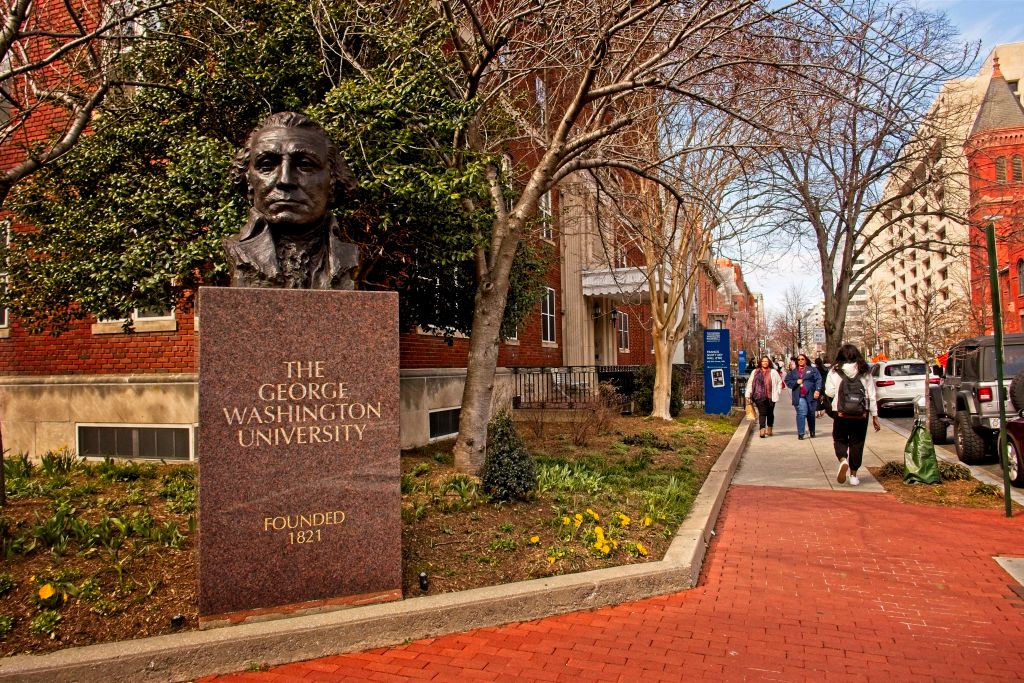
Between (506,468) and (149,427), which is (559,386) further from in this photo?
(506,468)

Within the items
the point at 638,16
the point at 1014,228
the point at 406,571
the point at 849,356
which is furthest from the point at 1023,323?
the point at 406,571

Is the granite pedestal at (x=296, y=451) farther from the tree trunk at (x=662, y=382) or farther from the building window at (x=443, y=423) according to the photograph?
the tree trunk at (x=662, y=382)

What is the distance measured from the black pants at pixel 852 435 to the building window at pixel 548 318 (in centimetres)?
1159

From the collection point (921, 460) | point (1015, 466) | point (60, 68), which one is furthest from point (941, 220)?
point (60, 68)

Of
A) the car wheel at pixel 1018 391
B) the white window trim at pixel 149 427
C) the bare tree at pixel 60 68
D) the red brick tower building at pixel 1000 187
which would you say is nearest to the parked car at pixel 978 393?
the car wheel at pixel 1018 391

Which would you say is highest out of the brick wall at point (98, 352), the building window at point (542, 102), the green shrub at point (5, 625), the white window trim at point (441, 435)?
the building window at point (542, 102)

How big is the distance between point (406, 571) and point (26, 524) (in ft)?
10.3

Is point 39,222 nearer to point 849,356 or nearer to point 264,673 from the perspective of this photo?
point 264,673

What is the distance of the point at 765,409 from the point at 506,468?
1085 cm

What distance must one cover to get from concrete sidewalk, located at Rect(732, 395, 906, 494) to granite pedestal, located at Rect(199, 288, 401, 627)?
683 centimetres

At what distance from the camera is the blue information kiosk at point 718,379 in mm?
19500

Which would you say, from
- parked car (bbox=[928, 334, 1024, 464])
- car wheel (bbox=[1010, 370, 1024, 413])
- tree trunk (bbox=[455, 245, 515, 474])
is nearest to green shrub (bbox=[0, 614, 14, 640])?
tree trunk (bbox=[455, 245, 515, 474])

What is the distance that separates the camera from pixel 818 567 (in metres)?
5.83

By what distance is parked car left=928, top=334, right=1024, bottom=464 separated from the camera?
10523 mm
